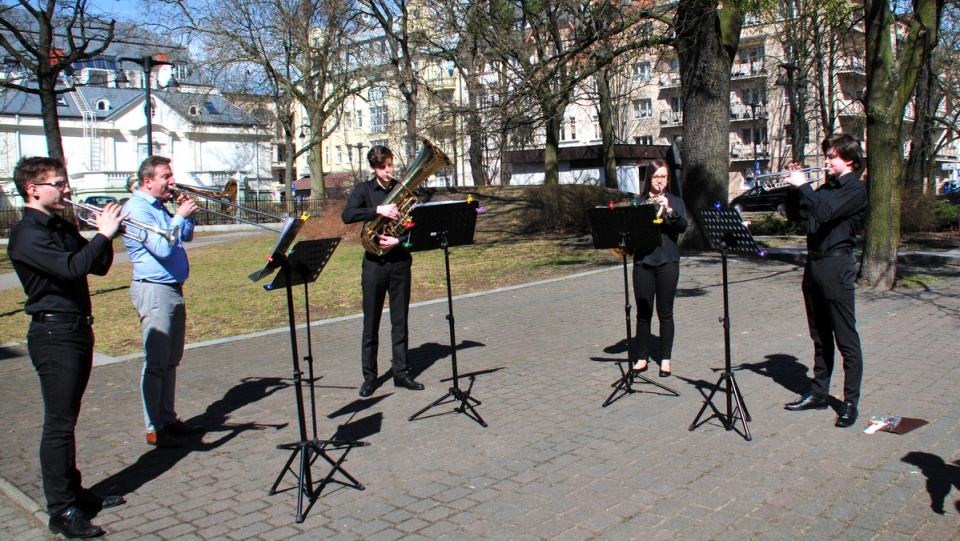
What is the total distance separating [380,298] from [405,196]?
106cm

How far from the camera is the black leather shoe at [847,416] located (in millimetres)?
5809

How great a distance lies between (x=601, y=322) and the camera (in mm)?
10188

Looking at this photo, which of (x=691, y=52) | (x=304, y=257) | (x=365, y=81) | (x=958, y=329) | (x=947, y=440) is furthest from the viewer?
(x=365, y=81)

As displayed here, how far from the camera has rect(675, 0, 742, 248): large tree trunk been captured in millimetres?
15625

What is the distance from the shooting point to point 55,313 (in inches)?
176

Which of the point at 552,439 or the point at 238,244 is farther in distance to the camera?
the point at 238,244

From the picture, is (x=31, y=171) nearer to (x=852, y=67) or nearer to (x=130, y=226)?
(x=130, y=226)

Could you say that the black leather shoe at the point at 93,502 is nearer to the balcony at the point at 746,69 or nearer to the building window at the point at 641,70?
the building window at the point at 641,70

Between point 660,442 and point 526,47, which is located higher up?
point 526,47

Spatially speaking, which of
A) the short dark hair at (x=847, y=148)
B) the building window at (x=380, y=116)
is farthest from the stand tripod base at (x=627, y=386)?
the building window at (x=380, y=116)

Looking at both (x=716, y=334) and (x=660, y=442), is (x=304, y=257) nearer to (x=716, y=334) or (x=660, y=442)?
(x=660, y=442)

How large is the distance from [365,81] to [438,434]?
3132 centimetres

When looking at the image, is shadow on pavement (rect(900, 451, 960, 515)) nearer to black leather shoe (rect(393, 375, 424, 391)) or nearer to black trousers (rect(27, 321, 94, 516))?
black leather shoe (rect(393, 375, 424, 391))

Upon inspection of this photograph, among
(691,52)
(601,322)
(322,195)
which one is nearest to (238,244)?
(322,195)
